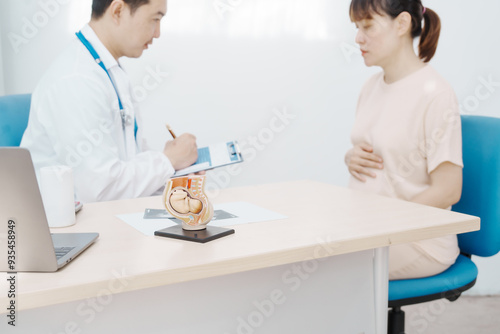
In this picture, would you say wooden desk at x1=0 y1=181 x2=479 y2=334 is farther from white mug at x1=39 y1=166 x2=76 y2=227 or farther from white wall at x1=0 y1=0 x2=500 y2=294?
white wall at x1=0 y1=0 x2=500 y2=294

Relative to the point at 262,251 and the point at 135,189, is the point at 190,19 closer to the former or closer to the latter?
the point at 135,189

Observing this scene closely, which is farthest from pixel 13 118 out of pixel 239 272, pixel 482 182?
pixel 482 182

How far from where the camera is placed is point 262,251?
0.96 meters

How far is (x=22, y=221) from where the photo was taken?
0.84 meters

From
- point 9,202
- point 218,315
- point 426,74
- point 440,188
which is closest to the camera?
point 9,202

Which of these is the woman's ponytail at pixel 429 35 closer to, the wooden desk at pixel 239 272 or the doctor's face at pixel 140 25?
the wooden desk at pixel 239 272

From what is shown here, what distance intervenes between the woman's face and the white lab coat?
2.59 feet

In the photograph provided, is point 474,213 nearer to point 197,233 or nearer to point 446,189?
point 446,189

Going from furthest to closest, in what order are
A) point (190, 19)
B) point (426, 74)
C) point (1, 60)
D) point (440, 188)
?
point (190, 19)
point (1, 60)
point (426, 74)
point (440, 188)

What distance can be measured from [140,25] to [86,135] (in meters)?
0.50

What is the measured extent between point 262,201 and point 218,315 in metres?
0.43

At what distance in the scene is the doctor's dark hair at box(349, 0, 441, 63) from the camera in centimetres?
175

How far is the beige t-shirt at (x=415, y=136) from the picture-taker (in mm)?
1596

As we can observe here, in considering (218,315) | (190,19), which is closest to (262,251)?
(218,315)
